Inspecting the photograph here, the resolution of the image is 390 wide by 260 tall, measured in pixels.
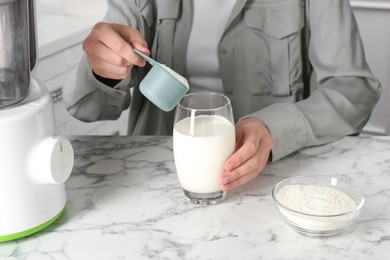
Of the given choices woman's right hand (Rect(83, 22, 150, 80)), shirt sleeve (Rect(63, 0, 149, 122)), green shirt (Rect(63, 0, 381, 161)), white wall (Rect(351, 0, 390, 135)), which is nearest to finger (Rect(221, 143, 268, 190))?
green shirt (Rect(63, 0, 381, 161))

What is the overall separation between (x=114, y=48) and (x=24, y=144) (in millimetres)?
283

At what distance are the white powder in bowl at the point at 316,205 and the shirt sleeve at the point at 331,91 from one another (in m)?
0.19

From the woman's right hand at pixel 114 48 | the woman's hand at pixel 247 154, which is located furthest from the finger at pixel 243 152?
the woman's right hand at pixel 114 48

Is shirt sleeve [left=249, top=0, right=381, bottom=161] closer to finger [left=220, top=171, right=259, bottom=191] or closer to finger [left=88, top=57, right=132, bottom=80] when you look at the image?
finger [left=220, top=171, right=259, bottom=191]

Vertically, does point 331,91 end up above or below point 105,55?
below

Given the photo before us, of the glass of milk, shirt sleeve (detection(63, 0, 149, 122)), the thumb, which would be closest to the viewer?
the glass of milk

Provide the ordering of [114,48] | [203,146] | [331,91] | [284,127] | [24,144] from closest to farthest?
[24,144], [203,146], [114,48], [284,127], [331,91]

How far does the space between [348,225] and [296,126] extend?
336 mm

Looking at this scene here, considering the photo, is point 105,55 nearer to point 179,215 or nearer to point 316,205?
point 179,215

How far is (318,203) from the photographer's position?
3.47 feet

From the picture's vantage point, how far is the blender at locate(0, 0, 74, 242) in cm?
96

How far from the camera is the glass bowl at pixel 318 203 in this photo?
100cm

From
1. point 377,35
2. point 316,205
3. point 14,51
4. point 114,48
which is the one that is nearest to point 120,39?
point 114,48

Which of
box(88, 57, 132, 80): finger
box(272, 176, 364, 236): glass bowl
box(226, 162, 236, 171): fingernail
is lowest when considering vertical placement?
box(272, 176, 364, 236): glass bowl
